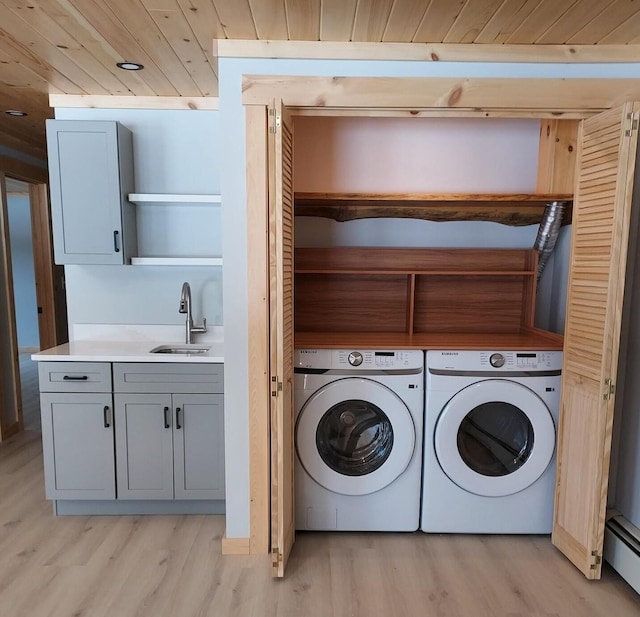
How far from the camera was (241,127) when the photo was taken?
199 centimetres

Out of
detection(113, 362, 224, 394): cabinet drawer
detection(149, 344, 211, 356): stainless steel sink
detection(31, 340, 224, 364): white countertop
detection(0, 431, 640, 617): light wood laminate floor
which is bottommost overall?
detection(0, 431, 640, 617): light wood laminate floor

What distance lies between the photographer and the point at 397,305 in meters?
2.75

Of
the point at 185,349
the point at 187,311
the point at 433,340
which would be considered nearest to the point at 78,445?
the point at 185,349

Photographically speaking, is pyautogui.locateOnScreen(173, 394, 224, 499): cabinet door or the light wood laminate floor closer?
the light wood laminate floor

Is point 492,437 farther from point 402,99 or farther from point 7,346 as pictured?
point 7,346

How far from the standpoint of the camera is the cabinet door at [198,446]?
7.96 ft

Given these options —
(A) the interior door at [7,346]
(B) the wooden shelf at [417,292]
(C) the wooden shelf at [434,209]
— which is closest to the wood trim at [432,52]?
(C) the wooden shelf at [434,209]

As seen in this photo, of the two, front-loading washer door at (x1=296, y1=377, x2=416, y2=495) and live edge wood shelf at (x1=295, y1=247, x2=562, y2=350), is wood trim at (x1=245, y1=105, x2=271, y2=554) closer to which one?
front-loading washer door at (x1=296, y1=377, x2=416, y2=495)

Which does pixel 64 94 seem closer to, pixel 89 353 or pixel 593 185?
pixel 89 353

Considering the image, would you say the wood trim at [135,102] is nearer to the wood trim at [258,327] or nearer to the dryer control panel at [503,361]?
the wood trim at [258,327]

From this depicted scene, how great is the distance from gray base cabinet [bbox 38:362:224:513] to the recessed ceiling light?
58.3 inches

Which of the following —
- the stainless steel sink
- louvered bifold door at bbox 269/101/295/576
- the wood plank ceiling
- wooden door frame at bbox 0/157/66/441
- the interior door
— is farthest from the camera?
wooden door frame at bbox 0/157/66/441

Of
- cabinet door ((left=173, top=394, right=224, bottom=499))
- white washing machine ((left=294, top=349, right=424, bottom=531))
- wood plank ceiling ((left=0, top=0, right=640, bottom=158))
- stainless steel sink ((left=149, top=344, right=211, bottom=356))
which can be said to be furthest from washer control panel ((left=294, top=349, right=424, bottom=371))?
wood plank ceiling ((left=0, top=0, right=640, bottom=158))

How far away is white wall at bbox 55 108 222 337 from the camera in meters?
2.78
